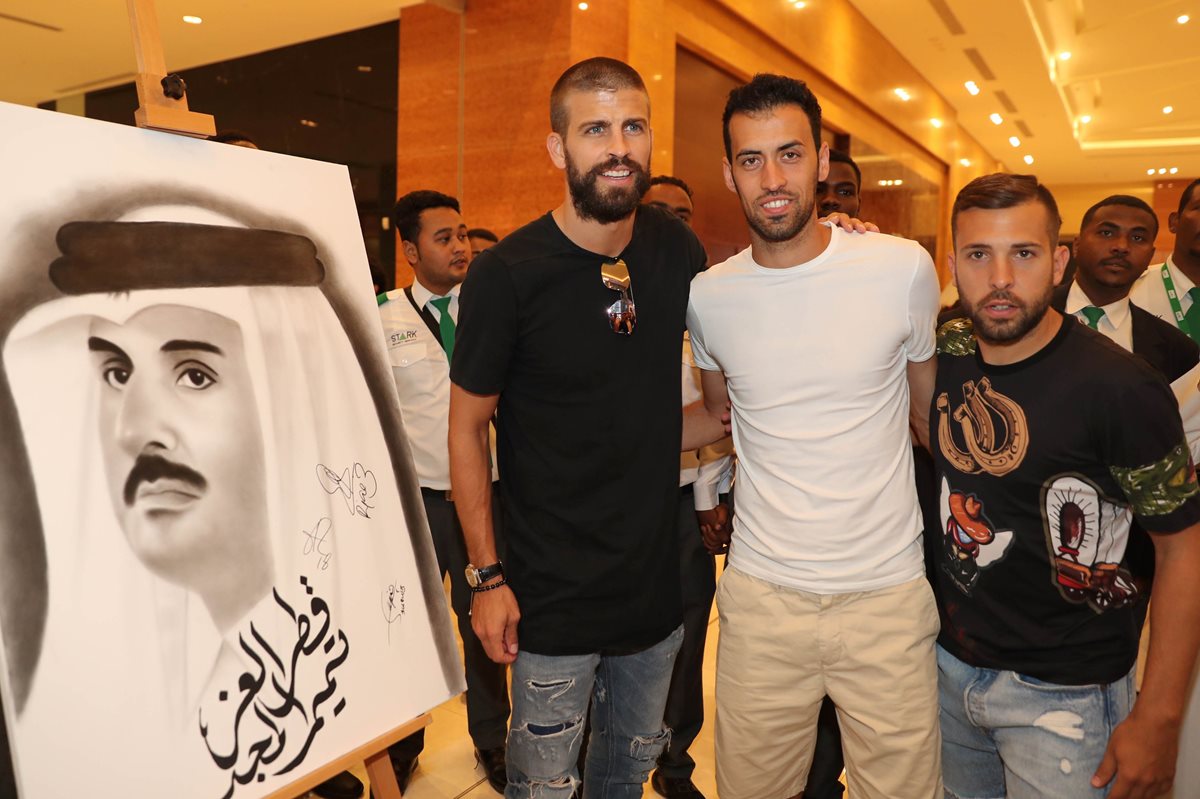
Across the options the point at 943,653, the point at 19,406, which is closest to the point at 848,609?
the point at 943,653

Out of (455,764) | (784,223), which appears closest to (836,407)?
(784,223)

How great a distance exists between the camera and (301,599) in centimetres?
145

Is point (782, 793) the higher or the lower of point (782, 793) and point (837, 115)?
the lower

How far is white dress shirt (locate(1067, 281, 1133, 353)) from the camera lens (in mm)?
2494

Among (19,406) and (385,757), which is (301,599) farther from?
(19,406)

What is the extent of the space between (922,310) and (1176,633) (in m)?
0.68

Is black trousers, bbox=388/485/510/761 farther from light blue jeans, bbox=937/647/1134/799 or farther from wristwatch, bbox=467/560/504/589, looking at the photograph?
light blue jeans, bbox=937/647/1134/799

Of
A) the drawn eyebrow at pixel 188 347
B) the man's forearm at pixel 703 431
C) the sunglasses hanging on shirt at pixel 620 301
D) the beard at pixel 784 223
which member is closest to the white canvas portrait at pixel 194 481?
the drawn eyebrow at pixel 188 347

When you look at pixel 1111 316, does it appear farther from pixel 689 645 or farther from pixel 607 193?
pixel 607 193

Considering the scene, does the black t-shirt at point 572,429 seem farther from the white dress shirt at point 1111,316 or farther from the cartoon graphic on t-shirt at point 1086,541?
the white dress shirt at point 1111,316

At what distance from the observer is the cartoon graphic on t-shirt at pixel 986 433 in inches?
55.4

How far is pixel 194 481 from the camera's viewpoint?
1349 millimetres

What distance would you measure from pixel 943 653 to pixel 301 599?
1221mm

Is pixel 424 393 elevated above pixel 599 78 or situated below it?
below
